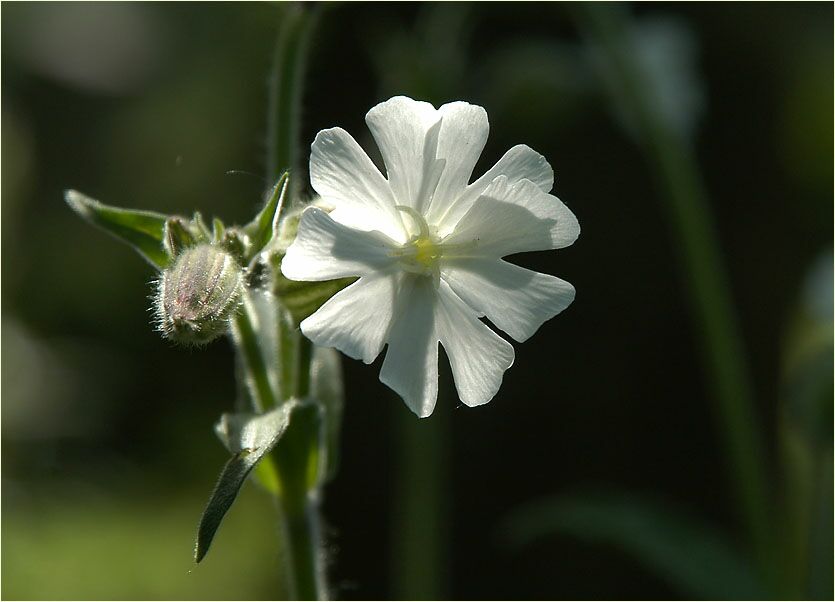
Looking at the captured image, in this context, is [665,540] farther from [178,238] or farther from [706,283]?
[178,238]

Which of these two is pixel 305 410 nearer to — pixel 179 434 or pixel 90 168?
pixel 179 434

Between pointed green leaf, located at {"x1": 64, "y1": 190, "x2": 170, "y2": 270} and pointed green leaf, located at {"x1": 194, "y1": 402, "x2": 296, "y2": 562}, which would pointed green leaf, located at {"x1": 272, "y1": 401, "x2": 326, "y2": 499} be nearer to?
Result: pointed green leaf, located at {"x1": 194, "y1": 402, "x2": 296, "y2": 562}

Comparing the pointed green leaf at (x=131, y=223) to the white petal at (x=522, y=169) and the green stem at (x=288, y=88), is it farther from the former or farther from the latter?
the white petal at (x=522, y=169)

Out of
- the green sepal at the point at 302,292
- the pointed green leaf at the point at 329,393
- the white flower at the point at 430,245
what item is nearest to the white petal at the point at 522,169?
the white flower at the point at 430,245

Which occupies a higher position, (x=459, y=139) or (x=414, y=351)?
(x=459, y=139)

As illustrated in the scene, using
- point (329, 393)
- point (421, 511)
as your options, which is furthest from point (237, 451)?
point (421, 511)

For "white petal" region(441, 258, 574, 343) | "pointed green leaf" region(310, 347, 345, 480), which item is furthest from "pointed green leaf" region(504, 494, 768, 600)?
"white petal" region(441, 258, 574, 343)
